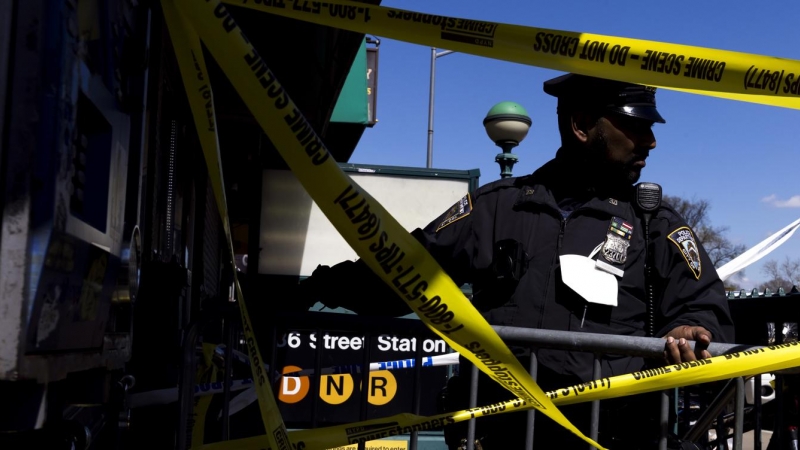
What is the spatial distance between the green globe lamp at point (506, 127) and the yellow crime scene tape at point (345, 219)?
22.8 ft

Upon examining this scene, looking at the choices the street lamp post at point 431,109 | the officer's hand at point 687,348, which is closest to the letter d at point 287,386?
the officer's hand at point 687,348

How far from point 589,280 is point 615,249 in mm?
155

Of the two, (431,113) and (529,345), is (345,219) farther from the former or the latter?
(431,113)

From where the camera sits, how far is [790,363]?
256 cm

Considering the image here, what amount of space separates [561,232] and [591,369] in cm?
52

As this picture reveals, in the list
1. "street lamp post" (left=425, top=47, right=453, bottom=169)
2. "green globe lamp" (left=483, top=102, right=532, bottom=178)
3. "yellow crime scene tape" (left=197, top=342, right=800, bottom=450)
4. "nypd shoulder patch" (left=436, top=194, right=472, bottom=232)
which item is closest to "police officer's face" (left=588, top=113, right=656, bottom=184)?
"nypd shoulder patch" (left=436, top=194, right=472, bottom=232)

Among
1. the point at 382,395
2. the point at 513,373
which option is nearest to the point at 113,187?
the point at 513,373

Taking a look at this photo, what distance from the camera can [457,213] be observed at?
3.27 meters

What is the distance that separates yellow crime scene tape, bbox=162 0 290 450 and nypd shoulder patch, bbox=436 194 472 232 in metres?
1.06

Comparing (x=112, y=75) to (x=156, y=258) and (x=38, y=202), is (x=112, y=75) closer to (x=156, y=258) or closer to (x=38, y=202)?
(x=38, y=202)

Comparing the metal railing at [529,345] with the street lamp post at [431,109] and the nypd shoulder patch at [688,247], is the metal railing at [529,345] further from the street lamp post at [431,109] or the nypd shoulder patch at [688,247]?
the street lamp post at [431,109]

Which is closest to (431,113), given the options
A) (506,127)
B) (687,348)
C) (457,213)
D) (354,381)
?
(506,127)

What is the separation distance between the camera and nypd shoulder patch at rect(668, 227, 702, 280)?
2.93 metres

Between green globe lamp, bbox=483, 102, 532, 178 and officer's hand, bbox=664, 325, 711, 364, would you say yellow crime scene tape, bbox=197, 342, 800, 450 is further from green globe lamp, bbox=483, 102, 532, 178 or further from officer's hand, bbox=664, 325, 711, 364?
green globe lamp, bbox=483, 102, 532, 178
